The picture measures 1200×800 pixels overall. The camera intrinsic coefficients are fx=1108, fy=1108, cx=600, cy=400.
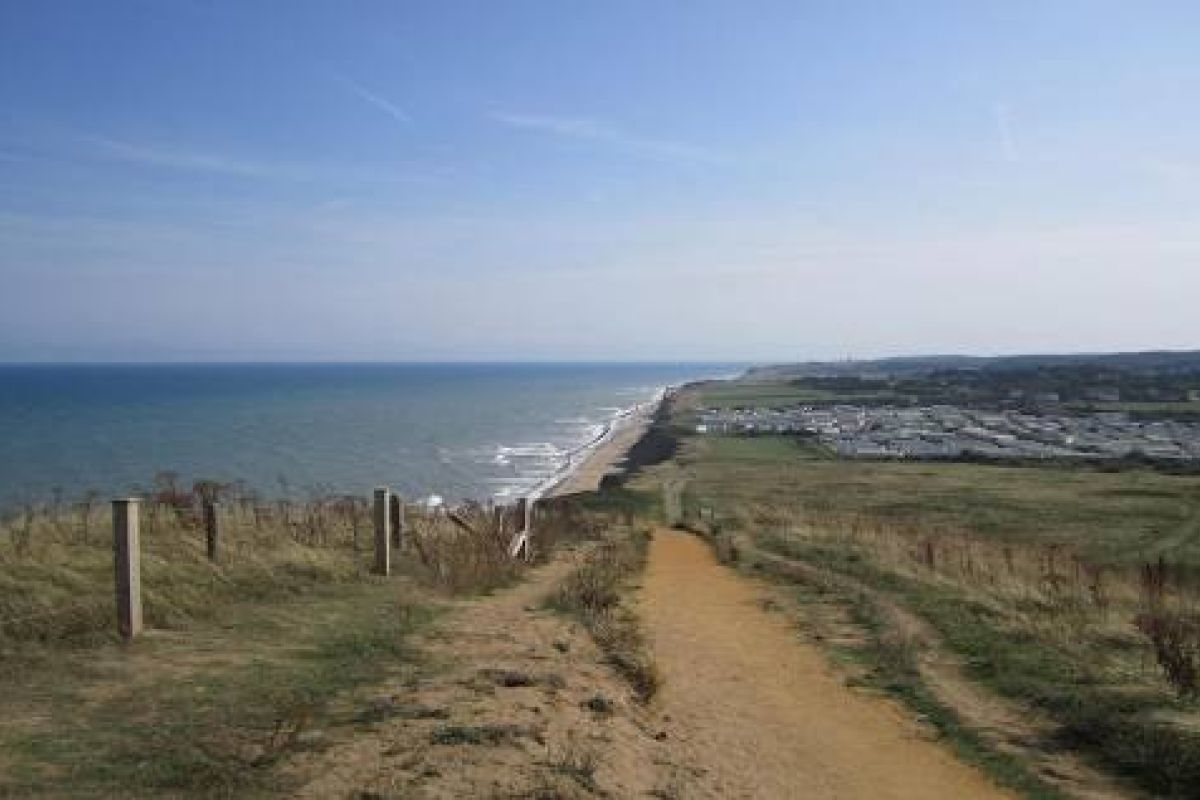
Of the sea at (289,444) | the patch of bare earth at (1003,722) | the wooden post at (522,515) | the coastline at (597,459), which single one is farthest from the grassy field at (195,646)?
the coastline at (597,459)

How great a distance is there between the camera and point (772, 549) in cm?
2305

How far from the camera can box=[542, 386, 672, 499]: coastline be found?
61.8 metres

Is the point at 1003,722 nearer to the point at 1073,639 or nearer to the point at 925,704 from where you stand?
the point at 925,704

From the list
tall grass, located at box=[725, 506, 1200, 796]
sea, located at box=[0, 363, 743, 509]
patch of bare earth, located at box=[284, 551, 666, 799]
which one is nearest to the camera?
patch of bare earth, located at box=[284, 551, 666, 799]

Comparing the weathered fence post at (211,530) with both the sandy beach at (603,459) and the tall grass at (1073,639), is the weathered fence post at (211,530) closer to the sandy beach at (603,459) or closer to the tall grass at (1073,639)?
the tall grass at (1073,639)

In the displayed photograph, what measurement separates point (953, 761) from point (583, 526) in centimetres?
1921

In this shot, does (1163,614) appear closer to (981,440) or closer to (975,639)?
(975,639)

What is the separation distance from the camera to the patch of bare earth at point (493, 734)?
645cm

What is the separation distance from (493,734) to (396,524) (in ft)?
33.6

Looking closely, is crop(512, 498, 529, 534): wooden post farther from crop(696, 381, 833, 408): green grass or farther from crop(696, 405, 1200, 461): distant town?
crop(696, 381, 833, 408): green grass

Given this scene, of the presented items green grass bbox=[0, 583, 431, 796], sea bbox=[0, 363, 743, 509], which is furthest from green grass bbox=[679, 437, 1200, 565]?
green grass bbox=[0, 583, 431, 796]

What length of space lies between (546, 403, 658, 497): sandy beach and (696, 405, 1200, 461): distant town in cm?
732

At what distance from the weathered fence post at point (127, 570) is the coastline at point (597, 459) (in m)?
43.5

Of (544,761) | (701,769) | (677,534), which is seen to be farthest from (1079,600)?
(677,534)
